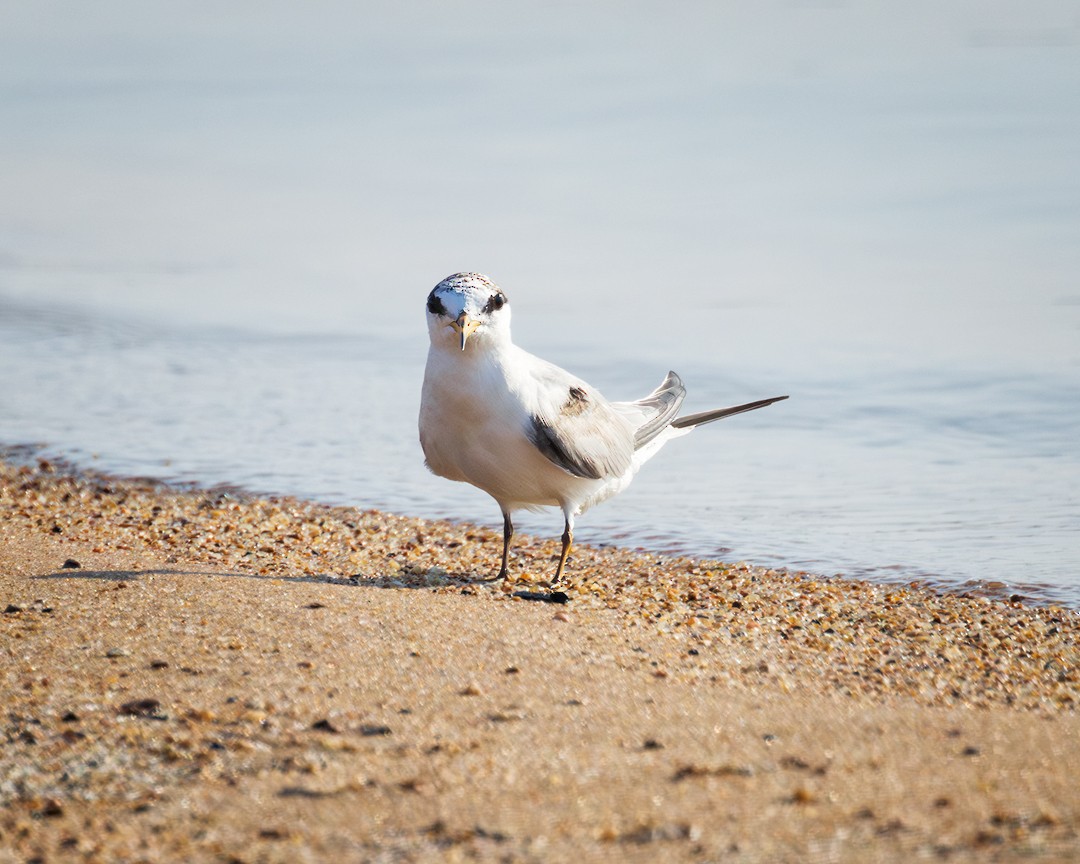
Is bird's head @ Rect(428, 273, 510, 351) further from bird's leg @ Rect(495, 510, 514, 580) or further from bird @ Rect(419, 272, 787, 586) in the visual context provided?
bird's leg @ Rect(495, 510, 514, 580)

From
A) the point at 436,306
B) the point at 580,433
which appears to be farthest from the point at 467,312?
the point at 580,433

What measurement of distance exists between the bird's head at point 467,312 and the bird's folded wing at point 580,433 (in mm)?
401

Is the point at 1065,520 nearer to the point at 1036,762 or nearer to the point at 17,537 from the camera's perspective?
the point at 1036,762

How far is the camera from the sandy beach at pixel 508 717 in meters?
2.66

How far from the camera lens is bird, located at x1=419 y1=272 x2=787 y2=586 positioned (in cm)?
546

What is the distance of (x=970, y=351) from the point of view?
1189 cm

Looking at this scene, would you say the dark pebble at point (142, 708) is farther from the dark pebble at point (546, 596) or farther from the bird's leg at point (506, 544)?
the bird's leg at point (506, 544)

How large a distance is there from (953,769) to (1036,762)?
229mm

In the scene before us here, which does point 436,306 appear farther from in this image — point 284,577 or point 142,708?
point 142,708

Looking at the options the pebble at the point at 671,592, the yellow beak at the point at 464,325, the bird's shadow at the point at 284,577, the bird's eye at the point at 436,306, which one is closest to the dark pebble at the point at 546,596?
the pebble at the point at 671,592

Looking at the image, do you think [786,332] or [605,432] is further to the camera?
[786,332]

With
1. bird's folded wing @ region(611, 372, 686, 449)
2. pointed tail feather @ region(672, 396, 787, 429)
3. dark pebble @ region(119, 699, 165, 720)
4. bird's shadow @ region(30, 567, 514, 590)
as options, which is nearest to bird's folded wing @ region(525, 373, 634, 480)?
bird's folded wing @ region(611, 372, 686, 449)

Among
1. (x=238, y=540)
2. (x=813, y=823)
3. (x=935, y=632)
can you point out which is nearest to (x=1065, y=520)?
(x=935, y=632)

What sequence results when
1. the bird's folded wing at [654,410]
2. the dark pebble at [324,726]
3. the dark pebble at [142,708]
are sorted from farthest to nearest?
the bird's folded wing at [654,410] < the dark pebble at [142,708] < the dark pebble at [324,726]
